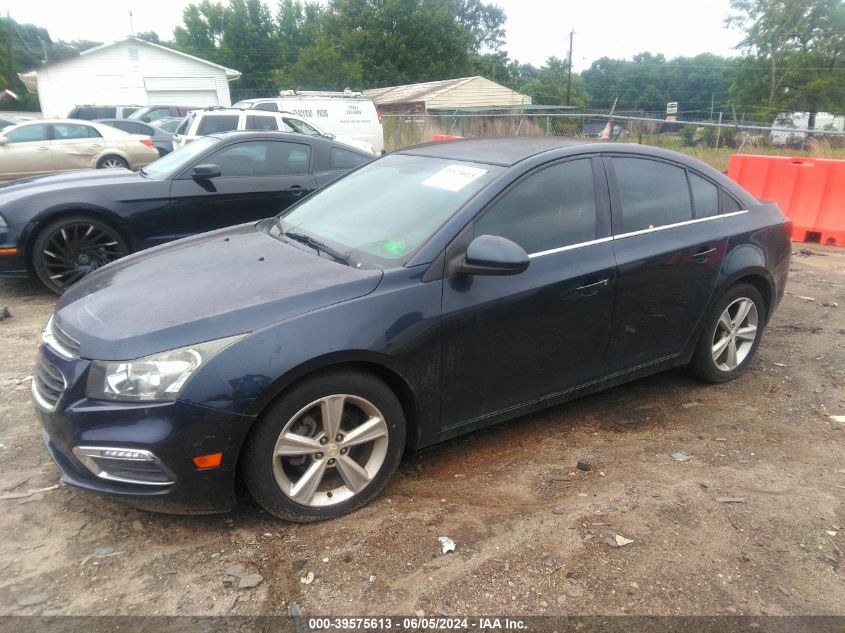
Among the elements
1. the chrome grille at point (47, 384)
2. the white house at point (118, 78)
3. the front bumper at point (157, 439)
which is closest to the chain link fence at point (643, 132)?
the chrome grille at point (47, 384)

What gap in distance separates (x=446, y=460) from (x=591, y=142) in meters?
2.03

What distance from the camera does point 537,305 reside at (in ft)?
10.9

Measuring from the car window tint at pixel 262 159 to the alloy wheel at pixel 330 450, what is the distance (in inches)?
177

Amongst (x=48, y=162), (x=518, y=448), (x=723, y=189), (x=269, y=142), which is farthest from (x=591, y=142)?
(x=48, y=162)

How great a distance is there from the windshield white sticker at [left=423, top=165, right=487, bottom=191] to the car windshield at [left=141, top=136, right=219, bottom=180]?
382cm

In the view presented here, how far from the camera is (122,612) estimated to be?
2.40 m

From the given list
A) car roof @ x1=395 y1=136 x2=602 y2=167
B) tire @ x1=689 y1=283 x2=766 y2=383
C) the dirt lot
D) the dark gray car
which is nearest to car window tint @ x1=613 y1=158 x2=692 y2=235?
car roof @ x1=395 y1=136 x2=602 y2=167

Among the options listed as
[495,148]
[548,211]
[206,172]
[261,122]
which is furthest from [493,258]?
[261,122]

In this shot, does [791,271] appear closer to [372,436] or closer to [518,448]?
[518,448]

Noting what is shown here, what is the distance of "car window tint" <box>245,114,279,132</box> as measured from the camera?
14398 mm

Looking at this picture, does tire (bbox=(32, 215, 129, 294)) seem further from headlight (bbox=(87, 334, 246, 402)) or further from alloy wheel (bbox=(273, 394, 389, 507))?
alloy wheel (bbox=(273, 394, 389, 507))

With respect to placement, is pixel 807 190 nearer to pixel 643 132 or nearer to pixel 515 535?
pixel 515 535

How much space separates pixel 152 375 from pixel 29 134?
517 inches

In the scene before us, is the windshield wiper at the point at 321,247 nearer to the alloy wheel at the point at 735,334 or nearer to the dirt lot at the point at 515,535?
the dirt lot at the point at 515,535
